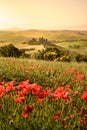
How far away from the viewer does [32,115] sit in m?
5.11

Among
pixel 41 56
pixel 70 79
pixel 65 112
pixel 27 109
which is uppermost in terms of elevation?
pixel 27 109

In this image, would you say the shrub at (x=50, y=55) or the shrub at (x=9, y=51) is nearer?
the shrub at (x=50, y=55)

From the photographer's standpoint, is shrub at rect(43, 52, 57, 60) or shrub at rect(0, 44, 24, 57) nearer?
shrub at rect(43, 52, 57, 60)

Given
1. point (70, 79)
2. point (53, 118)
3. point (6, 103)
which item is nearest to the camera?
point (53, 118)

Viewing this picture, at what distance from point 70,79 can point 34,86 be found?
5981mm

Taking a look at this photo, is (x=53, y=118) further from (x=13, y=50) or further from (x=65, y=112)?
(x=13, y=50)

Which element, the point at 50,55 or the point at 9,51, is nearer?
the point at 50,55

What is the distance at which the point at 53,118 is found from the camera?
16.7ft

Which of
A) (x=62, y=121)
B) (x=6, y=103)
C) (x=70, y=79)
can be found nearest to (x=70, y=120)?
(x=62, y=121)

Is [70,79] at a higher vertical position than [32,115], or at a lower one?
lower

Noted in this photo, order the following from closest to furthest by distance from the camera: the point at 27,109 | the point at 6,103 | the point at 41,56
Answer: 1. the point at 27,109
2. the point at 6,103
3. the point at 41,56

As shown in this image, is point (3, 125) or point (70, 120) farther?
point (70, 120)

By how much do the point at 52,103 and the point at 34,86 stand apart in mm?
509

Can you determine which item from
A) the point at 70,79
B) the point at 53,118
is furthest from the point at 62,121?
the point at 70,79
